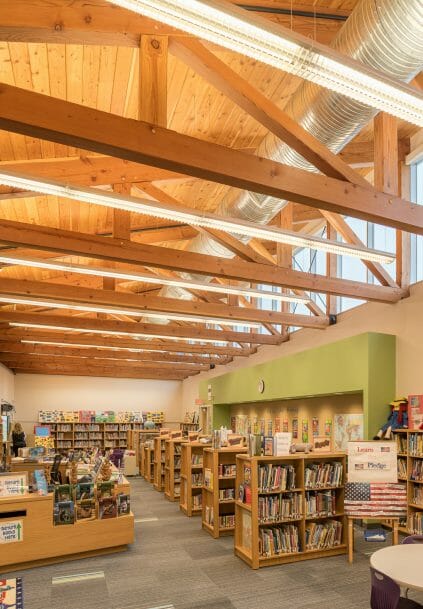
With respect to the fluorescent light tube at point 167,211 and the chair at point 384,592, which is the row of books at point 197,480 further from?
the chair at point 384,592

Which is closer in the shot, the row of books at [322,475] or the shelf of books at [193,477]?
Result: the row of books at [322,475]

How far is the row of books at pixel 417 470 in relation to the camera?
6707mm

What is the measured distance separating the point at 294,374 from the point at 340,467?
149 inches

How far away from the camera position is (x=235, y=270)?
6738 millimetres

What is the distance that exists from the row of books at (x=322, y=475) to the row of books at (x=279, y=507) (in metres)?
0.26

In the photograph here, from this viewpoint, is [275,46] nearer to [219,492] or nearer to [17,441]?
[219,492]

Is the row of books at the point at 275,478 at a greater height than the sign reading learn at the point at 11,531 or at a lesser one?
greater

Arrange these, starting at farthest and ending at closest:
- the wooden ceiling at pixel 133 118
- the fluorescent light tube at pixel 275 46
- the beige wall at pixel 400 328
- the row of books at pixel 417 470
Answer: the beige wall at pixel 400 328, the row of books at pixel 417 470, the wooden ceiling at pixel 133 118, the fluorescent light tube at pixel 275 46

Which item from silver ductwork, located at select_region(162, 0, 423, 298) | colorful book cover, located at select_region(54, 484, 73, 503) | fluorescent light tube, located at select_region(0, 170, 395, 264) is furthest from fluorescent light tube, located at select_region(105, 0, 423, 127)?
colorful book cover, located at select_region(54, 484, 73, 503)

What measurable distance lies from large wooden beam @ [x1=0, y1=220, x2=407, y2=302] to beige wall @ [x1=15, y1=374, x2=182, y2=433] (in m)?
15.4

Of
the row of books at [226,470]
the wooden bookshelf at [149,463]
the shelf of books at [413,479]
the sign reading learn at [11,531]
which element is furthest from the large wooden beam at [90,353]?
the shelf of books at [413,479]

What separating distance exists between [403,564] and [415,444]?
136 inches

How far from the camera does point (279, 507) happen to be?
6.30m

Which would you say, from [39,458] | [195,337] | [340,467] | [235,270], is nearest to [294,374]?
[195,337]
